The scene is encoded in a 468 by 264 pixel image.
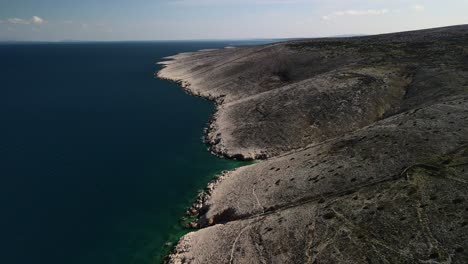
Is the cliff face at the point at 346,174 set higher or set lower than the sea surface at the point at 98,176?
higher

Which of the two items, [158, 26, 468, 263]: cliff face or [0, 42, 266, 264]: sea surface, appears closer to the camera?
[158, 26, 468, 263]: cliff face

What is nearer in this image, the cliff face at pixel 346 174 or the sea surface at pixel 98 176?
the cliff face at pixel 346 174

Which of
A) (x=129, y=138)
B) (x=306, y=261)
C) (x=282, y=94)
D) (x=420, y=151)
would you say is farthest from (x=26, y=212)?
(x=282, y=94)

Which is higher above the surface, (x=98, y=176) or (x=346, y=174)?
(x=346, y=174)

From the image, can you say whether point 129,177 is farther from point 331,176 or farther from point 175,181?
point 331,176

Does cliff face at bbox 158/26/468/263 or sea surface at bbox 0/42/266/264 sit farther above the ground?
cliff face at bbox 158/26/468/263

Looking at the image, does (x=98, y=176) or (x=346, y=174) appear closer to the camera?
(x=346, y=174)
